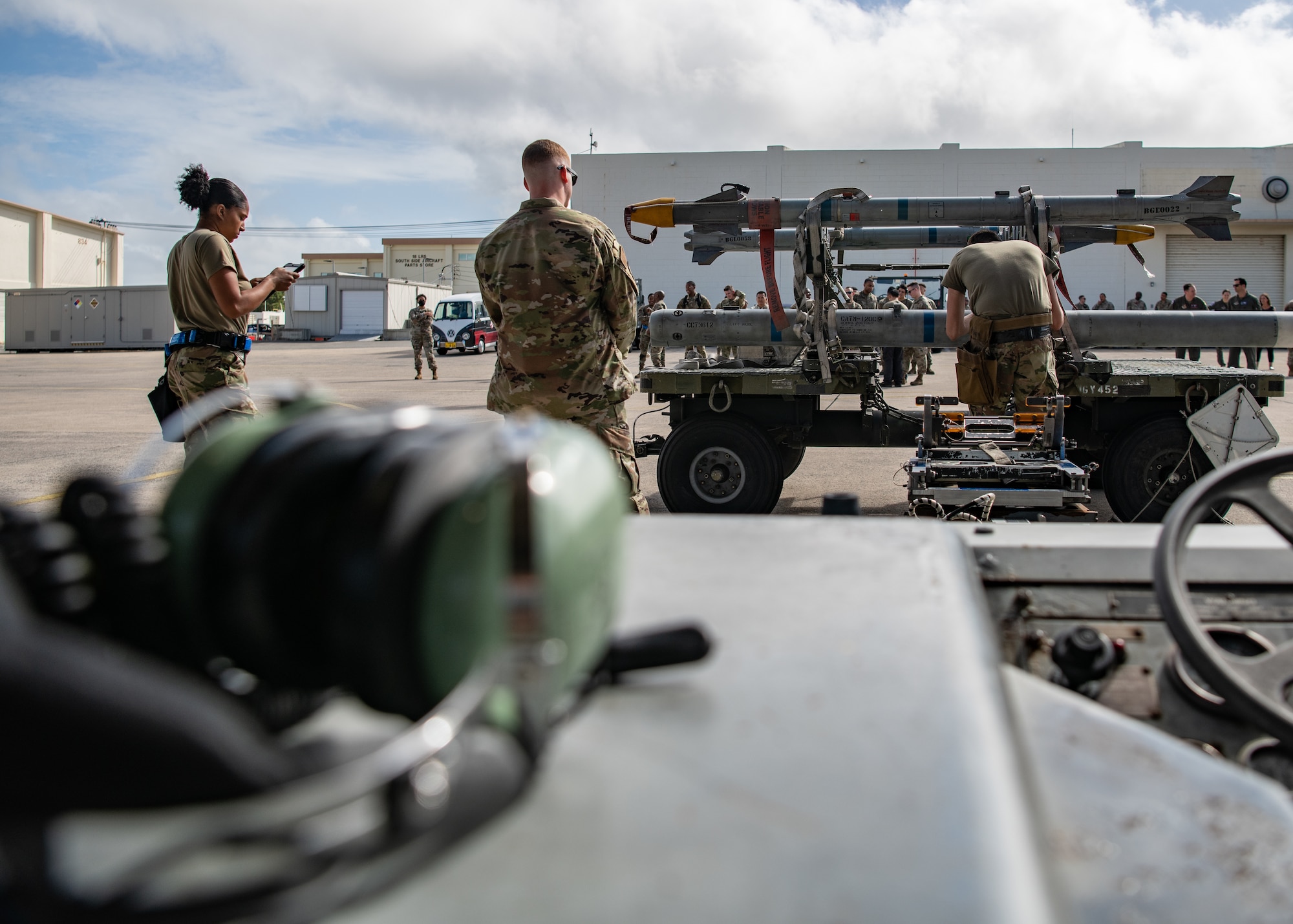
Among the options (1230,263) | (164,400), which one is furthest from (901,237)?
(1230,263)

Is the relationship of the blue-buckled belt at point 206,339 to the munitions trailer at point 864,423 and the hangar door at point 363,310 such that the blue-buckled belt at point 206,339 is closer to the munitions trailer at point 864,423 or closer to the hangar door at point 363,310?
the munitions trailer at point 864,423

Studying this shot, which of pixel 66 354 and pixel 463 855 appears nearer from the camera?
pixel 463 855

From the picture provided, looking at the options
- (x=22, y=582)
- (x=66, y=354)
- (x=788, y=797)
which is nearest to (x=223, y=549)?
(x=22, y=582)

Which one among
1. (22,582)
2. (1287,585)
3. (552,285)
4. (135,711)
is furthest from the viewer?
(552,285)

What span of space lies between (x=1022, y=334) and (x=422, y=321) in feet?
52.2

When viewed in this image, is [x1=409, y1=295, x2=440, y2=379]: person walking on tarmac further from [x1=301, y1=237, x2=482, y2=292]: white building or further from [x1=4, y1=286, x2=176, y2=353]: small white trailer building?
[x1=301, y1=237, x2=482, y2=292]: white building

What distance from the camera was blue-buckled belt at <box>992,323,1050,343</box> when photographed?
579 cm

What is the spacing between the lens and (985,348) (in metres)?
6.02

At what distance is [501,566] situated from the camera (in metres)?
0.86

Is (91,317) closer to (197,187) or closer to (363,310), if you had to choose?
(363,310)

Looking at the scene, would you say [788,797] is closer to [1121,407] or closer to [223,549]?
[223,549]

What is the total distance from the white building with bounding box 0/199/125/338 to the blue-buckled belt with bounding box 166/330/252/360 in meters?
41.9

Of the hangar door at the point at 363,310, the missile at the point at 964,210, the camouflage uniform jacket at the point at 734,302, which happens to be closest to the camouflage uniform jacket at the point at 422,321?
the camouflage uniform jacket at the point at 734,302

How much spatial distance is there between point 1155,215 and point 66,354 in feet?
118
